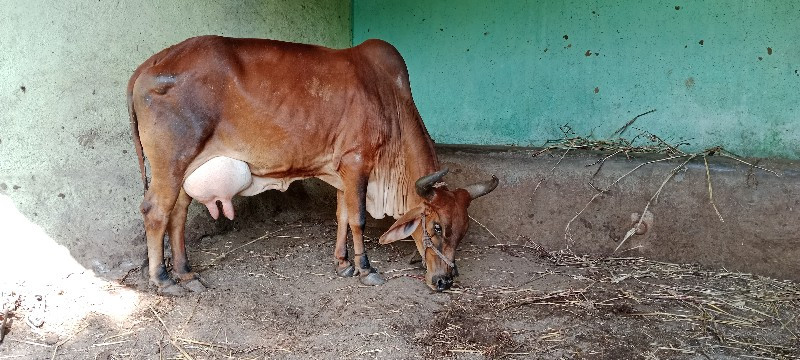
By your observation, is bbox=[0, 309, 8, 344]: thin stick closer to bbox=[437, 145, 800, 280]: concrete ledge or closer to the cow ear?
the cow ear

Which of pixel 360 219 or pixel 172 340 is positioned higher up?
pixel 360 219

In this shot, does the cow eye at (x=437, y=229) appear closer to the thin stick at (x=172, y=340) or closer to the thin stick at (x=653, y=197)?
the thin stick at (x=653, y=197)

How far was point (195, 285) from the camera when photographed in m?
4.26

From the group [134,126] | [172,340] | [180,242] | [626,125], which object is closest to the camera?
[172,340]

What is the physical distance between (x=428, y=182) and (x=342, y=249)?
39.1 inches

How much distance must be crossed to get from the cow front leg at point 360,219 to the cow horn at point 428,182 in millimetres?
455

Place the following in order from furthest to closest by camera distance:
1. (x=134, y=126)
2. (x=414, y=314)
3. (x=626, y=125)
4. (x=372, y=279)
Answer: (x=626, y=125)
(x=372, y=279)
(x=134, y=126)
(x=414, y=314)

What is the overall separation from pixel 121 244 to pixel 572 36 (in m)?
4.06

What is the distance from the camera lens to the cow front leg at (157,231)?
408 centimetres

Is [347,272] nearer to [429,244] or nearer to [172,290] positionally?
[429,244]

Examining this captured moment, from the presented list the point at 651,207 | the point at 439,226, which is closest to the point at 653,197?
the point at 651,207

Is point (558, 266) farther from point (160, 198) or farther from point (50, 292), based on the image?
point (50, 292)

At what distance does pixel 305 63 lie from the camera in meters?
4.37

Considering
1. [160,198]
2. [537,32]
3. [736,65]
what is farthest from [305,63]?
[736,65]
